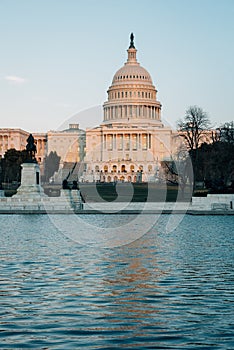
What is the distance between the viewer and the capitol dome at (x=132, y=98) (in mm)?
170250

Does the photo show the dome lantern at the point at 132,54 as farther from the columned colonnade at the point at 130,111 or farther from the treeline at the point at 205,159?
the treeline at the point at 205,159

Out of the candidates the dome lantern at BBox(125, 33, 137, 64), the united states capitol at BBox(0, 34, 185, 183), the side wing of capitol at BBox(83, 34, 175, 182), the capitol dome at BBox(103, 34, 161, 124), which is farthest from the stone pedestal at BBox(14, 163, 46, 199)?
the dome lantern at BBox(125, 33, 137, 64)

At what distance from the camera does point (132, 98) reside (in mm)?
169625

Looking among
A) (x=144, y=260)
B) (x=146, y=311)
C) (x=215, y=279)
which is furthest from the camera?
(x=144, y=260)

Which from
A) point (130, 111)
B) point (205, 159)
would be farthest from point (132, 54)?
point (205, 159)

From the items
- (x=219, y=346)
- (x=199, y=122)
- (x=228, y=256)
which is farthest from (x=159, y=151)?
(x=219, y=346)

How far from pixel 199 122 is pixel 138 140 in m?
94.4

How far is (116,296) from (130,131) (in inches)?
5855

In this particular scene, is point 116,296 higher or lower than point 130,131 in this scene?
lower

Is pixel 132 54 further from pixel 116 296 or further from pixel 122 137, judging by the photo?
pixel 116 296

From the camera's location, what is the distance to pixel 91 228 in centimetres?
3192

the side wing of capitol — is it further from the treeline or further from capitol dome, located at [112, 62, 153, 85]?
the treeline

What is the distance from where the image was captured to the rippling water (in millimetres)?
10422

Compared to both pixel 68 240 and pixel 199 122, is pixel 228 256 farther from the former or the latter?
pixel 199 122
